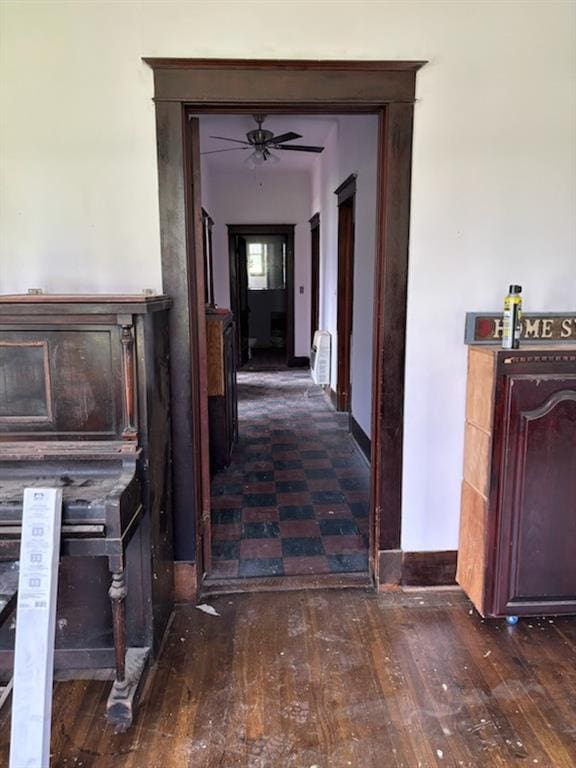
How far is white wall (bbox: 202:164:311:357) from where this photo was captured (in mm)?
8203

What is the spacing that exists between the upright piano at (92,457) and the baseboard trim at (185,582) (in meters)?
0.31

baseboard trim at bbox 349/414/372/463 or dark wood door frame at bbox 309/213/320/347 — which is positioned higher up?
dark wood door frame at bbox 309/213/320/347

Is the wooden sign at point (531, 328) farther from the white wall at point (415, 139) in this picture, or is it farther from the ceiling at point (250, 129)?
the ceiling at point (250, 129)

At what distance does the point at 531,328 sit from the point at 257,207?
6681 mm

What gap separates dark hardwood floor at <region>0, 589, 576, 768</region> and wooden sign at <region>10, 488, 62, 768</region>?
25cm

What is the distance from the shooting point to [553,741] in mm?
1655

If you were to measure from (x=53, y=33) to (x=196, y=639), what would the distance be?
94.7 inches

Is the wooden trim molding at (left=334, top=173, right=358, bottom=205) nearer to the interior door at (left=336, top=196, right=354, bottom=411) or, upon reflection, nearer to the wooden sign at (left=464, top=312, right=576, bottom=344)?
the interior door at (left=336, top=196, right=354, bottom=411)

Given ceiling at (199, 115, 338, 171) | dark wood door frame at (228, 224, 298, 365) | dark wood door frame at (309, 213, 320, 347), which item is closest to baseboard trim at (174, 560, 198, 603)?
ceiling at (199, 115, 338, 171)

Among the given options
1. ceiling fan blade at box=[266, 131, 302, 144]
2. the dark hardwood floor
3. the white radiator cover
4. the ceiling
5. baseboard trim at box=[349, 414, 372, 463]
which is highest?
the ceiling

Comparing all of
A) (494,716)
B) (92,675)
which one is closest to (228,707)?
(92,675)

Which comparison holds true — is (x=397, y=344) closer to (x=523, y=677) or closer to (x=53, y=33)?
(x=523, y=677)

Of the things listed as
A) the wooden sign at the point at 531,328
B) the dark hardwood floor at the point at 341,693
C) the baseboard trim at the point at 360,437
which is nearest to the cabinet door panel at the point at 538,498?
the dark hardwood floor at the point at 341,693

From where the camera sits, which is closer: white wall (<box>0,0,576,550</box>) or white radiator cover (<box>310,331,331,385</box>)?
white wall (<box>0,0,576,550</box>)
